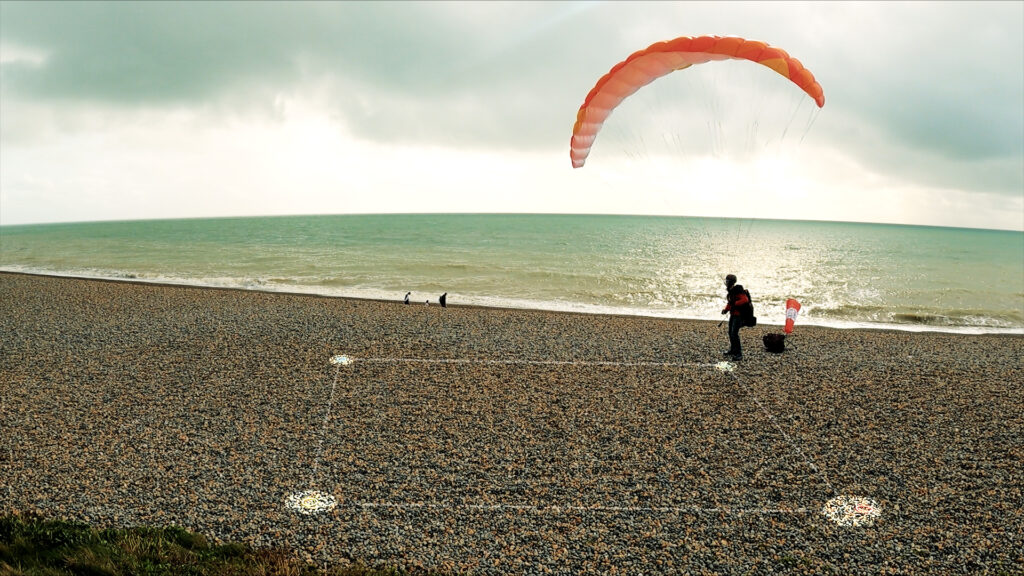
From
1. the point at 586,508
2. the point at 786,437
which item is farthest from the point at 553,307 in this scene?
the point at 586,508

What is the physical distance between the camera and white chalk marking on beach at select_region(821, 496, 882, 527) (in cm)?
603

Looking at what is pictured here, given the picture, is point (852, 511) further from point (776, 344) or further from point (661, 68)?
point (661, 68)

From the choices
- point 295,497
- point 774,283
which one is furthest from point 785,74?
point 774,283

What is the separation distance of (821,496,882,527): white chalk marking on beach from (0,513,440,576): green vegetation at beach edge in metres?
4.71

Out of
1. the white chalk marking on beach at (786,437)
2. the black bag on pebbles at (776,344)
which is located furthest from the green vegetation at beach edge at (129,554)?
the black bag on pebbles at (776,344)

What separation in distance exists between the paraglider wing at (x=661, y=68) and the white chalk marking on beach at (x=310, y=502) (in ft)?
29.3

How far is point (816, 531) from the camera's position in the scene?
19.2 feet

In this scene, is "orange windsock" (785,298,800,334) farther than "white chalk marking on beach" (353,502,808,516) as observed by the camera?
Yes

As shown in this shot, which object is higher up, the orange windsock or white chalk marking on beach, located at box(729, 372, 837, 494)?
the orange windsock

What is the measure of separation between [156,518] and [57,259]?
4587cm

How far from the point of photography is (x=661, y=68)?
10.9 metres

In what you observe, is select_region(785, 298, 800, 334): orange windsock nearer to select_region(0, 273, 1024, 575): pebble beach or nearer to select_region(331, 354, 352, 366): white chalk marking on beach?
select_region(0, 273, 1024, 575): pebble beach

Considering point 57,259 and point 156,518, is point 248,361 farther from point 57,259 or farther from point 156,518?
point 57,259

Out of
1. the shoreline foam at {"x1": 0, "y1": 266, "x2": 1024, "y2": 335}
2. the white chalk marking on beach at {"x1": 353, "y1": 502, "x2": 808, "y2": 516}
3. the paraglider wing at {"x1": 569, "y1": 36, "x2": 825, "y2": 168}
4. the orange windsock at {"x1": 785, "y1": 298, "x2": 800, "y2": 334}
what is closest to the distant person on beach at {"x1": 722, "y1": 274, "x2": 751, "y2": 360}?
the orange windsock at {"x1": 785, "y1": 298, "x2": 800, "y2": 334}
